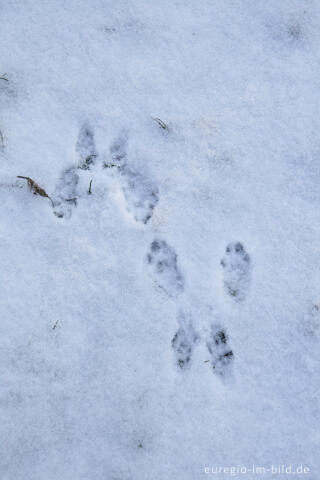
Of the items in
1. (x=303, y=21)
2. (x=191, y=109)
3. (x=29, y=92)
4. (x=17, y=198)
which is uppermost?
(x=303, y=21)

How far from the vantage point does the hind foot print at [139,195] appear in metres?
1.40

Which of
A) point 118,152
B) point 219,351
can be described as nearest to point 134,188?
point 118,152

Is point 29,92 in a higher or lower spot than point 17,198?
higher

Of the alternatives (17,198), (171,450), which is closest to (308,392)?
(171,450)

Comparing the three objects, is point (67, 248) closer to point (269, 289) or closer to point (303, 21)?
point (269, 289)

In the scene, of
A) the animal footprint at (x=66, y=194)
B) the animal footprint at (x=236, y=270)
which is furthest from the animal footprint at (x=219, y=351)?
the animal footprint at (x=66, y=194)

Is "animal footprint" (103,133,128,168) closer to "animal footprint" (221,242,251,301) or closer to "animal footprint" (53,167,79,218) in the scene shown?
"animal footprint" (53,167,79,218)

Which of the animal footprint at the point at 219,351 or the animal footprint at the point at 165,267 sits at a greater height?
the animal footprint at the point at 165,267

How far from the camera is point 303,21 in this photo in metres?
1.47

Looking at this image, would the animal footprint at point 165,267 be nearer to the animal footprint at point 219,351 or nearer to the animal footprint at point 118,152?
the animal footprint at point 219,351

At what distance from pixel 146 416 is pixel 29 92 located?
3.73 ft

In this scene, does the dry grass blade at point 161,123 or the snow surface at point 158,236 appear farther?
the dry grass blade at point 161,123

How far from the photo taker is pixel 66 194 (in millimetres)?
1402

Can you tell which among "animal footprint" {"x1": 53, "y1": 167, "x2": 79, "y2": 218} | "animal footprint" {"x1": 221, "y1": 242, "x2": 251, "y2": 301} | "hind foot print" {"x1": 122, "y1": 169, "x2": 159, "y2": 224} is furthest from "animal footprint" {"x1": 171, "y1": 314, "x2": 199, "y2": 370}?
"animal footprint" {"x1": 53, "y1": 167, "x2": 79, "y2": 218}
